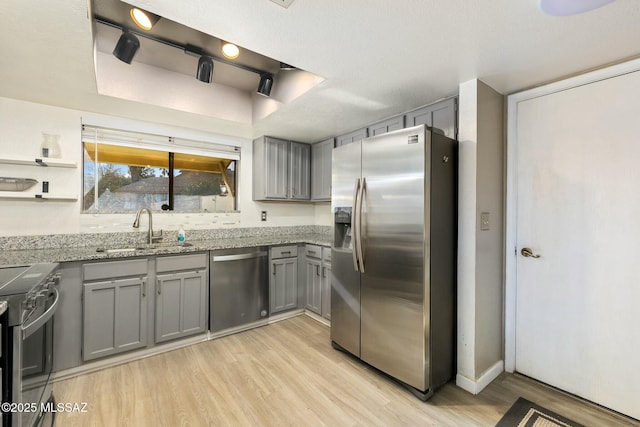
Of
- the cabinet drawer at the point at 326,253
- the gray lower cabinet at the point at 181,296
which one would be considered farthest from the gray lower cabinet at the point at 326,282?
the gray lower cabinet at the point at 181,296

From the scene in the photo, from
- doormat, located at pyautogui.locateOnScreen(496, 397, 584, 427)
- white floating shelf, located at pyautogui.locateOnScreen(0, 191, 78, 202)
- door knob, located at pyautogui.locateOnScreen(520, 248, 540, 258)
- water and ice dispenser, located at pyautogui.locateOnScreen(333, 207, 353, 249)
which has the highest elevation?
white floating shelf, located at pyautogui.locateOnScreen(0, 191, 78, 202)

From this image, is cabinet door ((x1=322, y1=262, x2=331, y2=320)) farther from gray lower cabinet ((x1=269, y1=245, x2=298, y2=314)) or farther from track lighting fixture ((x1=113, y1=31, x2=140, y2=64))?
track lighting fixture ((x1=113, y1=31, x2=140, y2=64))

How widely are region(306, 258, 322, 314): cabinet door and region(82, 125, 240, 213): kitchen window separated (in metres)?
1.29

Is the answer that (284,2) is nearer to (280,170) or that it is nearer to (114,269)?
(114,269)

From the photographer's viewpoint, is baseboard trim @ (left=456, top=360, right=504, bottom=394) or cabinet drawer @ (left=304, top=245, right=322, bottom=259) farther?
cabinet drawer @ (left=304, top=245, right=322, bottom=259)

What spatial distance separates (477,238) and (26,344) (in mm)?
2683

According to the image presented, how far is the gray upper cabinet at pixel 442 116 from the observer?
7.50 feet

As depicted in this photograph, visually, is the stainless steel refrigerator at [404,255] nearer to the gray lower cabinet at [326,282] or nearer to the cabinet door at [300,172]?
the gray lower cabinet at [326,282]

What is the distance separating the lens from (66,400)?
186 centimetres

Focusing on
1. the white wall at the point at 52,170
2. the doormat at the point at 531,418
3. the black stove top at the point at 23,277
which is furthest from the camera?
the white wall at the point at 52,170

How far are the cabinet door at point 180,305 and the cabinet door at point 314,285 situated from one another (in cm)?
118

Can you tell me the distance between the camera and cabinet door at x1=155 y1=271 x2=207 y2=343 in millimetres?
2500

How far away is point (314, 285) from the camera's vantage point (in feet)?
10.8

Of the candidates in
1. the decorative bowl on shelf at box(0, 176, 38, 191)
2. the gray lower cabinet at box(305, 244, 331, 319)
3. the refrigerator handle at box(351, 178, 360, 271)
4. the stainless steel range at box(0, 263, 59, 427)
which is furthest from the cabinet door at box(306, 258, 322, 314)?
the decorative bowl on shelf at box(0, 176, 38, 191)
